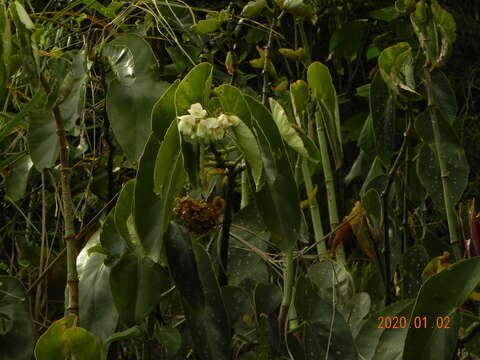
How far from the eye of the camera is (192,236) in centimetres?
79

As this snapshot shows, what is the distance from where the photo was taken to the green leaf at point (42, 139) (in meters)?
0.83

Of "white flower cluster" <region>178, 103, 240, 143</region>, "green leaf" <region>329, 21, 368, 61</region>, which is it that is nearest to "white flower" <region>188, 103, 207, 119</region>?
"white flower cluster" <region>178, 103, 240, 143</region>

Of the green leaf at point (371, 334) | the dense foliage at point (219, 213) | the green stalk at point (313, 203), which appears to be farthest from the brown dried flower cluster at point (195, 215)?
the green stalk at point (313, 203)

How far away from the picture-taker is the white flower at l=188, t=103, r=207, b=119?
0.62 m

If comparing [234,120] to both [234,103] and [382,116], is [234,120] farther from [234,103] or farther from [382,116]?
[382,116]

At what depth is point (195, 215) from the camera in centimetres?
78

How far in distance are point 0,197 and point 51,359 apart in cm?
72

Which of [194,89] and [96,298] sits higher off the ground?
[194,89]

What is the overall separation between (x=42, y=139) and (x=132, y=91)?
0.14 metres

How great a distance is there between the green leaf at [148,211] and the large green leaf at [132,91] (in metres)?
0.08

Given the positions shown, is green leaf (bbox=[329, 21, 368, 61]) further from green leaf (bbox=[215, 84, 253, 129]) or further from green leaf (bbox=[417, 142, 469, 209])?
green leaf (bbox=[215, 84, 253, 129])

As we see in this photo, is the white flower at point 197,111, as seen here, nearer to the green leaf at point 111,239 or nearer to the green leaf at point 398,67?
the green leaf at point 111,239

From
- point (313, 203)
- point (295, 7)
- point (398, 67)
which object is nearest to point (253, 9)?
point (295, 7)

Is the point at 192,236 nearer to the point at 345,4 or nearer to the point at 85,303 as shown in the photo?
the point at 85,303
